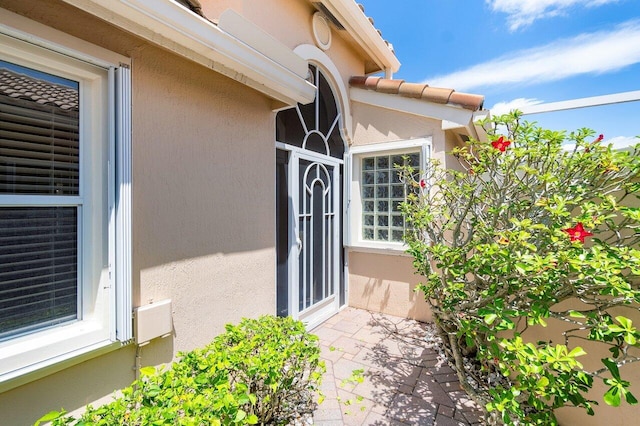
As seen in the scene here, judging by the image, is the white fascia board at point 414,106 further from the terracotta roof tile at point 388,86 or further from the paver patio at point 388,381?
the paver patio at point 388,381

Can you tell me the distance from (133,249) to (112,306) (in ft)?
2.26

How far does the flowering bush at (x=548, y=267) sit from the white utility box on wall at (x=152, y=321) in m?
3.90

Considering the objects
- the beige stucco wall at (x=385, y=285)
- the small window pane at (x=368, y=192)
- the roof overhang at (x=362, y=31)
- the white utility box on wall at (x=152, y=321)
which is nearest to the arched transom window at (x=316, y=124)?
the small window pane at (x=368, y=192)

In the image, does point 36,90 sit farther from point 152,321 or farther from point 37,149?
point 152,321

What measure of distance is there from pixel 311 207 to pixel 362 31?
5.52 metres

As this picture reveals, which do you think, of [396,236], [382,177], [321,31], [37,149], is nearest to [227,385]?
[37,149]

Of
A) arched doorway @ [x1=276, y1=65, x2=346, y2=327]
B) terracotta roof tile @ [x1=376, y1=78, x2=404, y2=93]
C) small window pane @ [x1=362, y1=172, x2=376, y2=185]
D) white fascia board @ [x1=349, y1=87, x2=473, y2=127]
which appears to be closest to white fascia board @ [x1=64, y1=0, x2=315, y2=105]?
arched doorway @ [x1=276, y1=65, x2=346, y2=327]

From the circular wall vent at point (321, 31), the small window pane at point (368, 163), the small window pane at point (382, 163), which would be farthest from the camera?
the small window pane at point (368, 163)

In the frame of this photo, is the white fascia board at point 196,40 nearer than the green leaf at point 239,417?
No

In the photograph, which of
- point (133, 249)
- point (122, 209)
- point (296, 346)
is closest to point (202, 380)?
point (296, 346)

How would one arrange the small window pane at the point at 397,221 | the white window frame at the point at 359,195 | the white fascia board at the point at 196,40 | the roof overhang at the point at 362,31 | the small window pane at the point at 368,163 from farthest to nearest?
the small window pane at the point at 368,163, the small window pane at the point at 397,221, the white window frame at the point at 359,195, the roof overhang at the point at 362,31, the white fascia board at the point at 196,40

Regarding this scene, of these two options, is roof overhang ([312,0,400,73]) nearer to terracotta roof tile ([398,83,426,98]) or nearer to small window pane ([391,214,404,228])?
terracotta roof tile ([398,83,426,98])

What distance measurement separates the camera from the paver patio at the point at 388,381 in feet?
14.4

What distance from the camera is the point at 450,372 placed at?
5602mm
